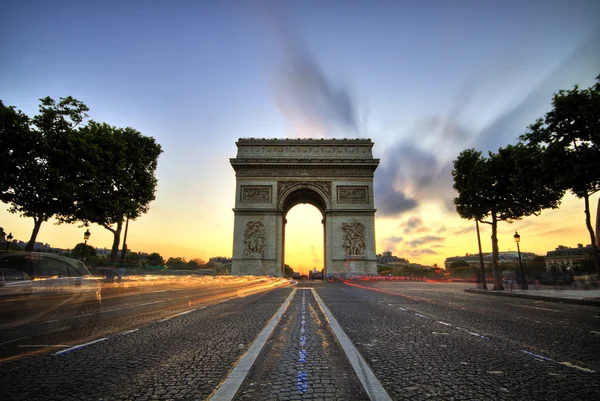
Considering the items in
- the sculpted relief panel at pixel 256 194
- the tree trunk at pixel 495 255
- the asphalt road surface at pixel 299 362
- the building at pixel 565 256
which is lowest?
the asphalt road surface at pixel 299 362

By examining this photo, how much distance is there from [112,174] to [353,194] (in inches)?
1088

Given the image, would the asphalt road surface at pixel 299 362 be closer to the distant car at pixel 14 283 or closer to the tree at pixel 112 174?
the distant car at pixel 14 283

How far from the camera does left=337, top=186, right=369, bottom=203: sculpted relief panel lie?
136 feet

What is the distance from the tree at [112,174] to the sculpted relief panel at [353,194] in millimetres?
22793

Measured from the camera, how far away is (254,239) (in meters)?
39.2

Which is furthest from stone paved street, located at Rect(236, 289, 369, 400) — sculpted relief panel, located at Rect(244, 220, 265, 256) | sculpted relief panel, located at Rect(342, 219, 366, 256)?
sculpted relief panel, located at Rect(342, 219, 366, 256)

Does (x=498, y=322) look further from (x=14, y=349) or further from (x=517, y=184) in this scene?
(x=517, y=184)

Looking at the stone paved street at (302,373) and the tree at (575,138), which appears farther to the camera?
the tree at (575,138)

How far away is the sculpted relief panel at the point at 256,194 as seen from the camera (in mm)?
41094

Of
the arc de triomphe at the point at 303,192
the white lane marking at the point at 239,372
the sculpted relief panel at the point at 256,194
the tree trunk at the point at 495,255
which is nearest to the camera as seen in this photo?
the white lane marking at the point at 239,372

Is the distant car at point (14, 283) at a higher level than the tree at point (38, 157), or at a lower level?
lower

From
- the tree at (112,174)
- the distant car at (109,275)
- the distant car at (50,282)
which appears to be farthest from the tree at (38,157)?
the distant car at (50,282)

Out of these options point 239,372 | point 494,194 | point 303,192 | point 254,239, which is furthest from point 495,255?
point 303,192

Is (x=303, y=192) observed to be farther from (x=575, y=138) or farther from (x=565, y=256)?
(x=565, y=256)
